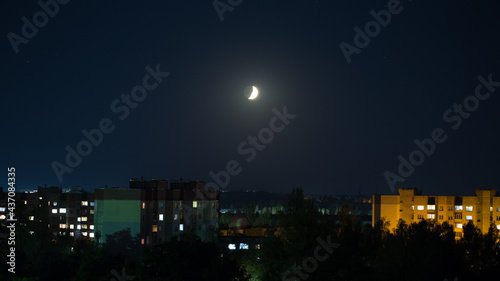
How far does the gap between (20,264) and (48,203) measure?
3287 centimetres

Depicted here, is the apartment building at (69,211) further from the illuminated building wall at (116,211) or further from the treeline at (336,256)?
the treeline at (336,256)

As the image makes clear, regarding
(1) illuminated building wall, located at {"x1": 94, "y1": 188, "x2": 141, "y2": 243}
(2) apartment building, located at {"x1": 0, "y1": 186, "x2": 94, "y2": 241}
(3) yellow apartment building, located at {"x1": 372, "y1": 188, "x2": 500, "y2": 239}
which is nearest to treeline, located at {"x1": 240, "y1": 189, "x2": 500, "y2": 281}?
(1) illuminated building wall, located at {"x1": 94, "y1": 188, "x2": 141, "y2": 243}

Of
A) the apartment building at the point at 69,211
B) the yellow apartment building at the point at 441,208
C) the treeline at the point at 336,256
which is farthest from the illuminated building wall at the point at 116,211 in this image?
the yellow apartment building at the point at 441,208

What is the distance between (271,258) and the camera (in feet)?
73.4

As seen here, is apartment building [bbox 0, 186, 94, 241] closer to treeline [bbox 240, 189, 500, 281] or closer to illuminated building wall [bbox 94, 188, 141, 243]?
illuminated building wall [bbox 94, 188, 141, 243]

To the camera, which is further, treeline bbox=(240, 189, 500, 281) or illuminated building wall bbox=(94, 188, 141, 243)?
illuminated building wall bbox=(94, 188, 141, 243)

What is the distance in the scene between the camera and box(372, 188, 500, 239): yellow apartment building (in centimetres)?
5759

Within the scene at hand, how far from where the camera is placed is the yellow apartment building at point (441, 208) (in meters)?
57.6

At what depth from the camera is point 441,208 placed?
60.2 m

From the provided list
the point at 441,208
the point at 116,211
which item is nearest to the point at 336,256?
the point at 116,211

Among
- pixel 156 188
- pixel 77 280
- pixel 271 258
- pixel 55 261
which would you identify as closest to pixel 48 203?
pixel 156 188

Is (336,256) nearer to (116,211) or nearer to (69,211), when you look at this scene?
(116,211)

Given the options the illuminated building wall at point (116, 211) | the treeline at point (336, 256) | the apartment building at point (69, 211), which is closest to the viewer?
the treeline at point (336, 256)

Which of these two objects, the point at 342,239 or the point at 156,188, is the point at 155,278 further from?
the point at 156,188
